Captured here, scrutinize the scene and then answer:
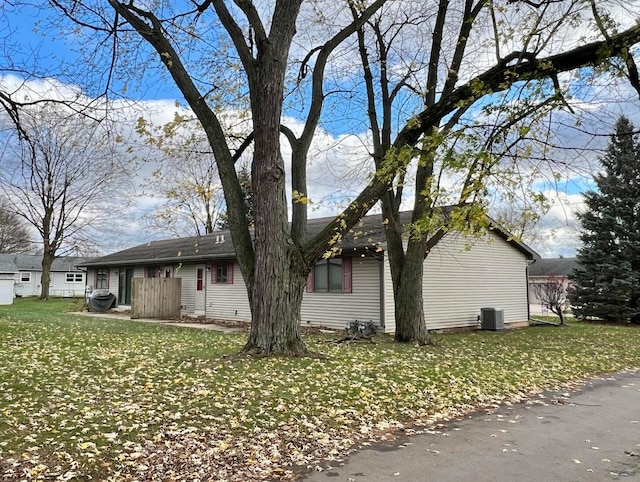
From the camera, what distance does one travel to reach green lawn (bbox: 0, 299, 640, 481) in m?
4.21

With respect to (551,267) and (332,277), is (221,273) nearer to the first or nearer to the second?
(332,277)

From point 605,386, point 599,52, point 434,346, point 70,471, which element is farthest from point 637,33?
point 434,346

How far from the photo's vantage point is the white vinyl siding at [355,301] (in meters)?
15.6

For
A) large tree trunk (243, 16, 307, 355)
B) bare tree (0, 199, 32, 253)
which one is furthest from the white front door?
bare tree (0, 199, 32, 253)

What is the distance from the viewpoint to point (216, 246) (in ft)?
73.2

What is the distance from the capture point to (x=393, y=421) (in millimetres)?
5688

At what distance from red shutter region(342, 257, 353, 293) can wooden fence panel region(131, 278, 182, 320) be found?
891 cm

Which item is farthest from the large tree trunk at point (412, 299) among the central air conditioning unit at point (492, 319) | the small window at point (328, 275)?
the central air conditioning unit at point (492, 319)

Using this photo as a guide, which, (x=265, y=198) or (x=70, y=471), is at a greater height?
(x=265, y=198)

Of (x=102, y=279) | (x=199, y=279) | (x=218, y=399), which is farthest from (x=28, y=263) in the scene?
(x=218, y=399)

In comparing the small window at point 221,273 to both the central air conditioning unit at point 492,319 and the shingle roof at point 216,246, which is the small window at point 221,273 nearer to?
the shingle roof at point 216,246

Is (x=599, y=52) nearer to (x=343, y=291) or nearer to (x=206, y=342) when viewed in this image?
(x=206, y=342)

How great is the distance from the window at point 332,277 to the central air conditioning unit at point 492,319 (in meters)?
5.47

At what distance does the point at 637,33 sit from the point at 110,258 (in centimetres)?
2730
